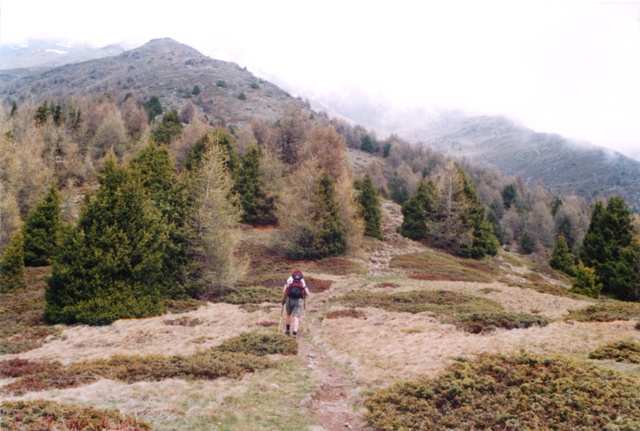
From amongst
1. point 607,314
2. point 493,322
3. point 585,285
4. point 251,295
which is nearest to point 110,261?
point 251,295

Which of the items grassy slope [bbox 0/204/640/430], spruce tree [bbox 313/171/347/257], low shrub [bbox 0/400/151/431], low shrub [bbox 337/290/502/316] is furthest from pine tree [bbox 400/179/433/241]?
low shrub [bbox 0/400/151/431]

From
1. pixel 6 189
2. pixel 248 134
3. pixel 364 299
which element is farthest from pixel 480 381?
pixel 248 134

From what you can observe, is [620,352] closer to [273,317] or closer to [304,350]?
[304,350]

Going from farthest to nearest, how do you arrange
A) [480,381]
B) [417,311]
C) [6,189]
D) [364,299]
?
[6,189] → [364,299] → [417,311] → [480,381]

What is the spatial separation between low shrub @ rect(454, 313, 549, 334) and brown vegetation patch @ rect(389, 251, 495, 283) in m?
16.1

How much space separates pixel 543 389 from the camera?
7309 mm

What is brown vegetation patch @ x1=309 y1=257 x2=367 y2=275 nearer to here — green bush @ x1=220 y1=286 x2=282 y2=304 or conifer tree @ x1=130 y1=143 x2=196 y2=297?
green bush @ x1=220 y1=286 x2=282 y2=304

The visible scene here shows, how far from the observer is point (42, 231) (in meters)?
30.3

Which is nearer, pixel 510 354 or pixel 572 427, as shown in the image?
pixel 572 427

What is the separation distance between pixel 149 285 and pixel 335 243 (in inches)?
872

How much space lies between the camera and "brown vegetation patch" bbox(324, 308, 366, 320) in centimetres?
1819

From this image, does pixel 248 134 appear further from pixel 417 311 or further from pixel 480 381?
pixel 480 381

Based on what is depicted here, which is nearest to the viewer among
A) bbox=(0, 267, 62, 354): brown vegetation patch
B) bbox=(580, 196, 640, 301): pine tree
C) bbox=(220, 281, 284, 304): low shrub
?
bbox=(0, 267, 62, 354): brown vegetation patch

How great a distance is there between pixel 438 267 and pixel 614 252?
20.4 m
